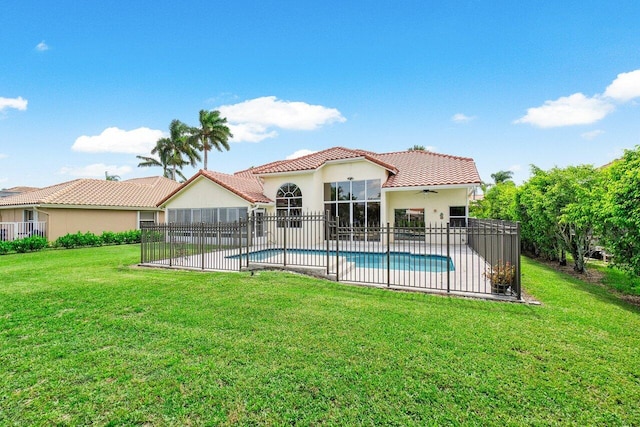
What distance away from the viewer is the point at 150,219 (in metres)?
28.0

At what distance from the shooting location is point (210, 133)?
41.0 m

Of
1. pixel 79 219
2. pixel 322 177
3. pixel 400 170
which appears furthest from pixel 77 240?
pixel 400 170

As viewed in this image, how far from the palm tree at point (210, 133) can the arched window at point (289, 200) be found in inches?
944

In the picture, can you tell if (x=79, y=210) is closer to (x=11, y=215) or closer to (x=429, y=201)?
(x=11, y=215)

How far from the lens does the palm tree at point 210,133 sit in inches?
1597

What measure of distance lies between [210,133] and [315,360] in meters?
41.8

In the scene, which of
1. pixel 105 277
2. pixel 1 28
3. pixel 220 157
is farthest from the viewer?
pixel 220 157

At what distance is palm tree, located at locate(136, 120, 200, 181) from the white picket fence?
22.7 metres

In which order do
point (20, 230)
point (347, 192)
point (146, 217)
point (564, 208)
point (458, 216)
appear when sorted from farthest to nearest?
point (146, 217) < point (20, 230) < point (347, 192) < point (458, 216) < point (564, 208)

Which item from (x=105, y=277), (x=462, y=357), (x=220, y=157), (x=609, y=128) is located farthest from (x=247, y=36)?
(x=220, y=157)

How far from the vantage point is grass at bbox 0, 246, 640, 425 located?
3.30m

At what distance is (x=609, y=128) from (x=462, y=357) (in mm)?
23744

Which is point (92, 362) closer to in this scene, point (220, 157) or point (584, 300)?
point (584, 300)

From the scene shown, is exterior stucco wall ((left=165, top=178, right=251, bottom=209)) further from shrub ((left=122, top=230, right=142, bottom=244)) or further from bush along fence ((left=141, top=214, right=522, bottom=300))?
bush along fence ((left=141, top=214, right=522, bottom=300))
